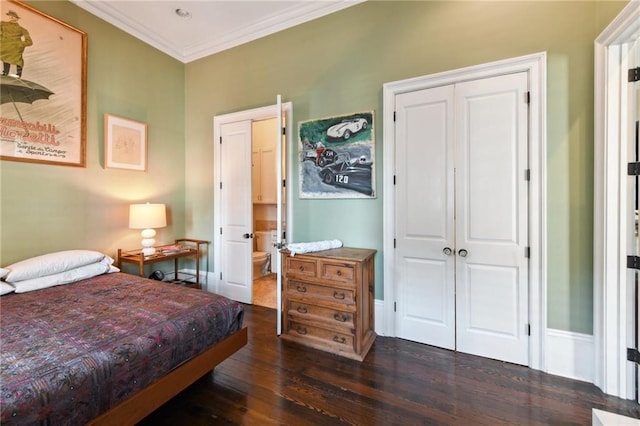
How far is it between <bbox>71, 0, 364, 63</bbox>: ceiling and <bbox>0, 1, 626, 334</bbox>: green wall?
0.35 feet

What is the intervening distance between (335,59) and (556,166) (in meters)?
2.24

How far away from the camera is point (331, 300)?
7.68 feet

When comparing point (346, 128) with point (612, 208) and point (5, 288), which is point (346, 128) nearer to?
point (612, 208)

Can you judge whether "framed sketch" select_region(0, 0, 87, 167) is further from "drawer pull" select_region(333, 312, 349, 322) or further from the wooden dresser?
"drawer pull" select_region(333, 312, 349, 322)

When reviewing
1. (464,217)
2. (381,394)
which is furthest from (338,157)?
(381,394)

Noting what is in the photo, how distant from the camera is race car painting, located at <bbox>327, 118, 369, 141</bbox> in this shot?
8.88 ft

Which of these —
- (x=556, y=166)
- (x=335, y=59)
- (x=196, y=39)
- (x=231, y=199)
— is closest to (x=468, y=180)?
(x=556, y=166)

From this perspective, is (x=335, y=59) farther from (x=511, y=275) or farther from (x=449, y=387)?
(x=449, y=387)

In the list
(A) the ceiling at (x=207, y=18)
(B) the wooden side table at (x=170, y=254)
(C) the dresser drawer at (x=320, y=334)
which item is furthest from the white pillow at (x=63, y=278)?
(A) the ceiling at (x=207, y=18)

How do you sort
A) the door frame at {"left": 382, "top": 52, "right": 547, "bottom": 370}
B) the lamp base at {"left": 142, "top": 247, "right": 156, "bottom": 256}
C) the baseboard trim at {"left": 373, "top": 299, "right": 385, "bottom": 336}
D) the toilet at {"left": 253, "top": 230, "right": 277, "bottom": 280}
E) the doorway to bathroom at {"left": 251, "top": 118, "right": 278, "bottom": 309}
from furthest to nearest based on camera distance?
the doorway to bathroom at {"left": 251, "top": 118, "right": 278, "bottom": 309} < the toilet at {"left": 253, "top": 230, "right": 277, "bottom": 280} < the lamp base at {"left": 142, "top": 247, "right": 156, "bottom": 256} < the baseboard trim at {"left": 373, "top": 299, "right": 385, "bottom": 336} < the door frame at {"left": 382, "top": 52, "right": 547, "bottom": 370}

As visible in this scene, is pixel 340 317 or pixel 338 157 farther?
pixel 338 157

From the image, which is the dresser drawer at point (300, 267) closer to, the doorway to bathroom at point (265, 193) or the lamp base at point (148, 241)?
the lamp base at point (148, 241)

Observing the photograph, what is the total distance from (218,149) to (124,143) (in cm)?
107

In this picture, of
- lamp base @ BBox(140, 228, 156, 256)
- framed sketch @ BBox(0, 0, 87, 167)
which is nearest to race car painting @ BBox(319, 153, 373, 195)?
lamp base @ BBox(140, 228, 156, 256)
